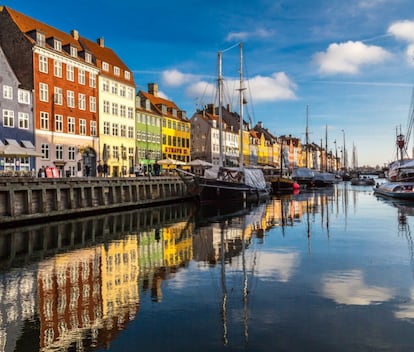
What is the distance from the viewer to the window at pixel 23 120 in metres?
45.7

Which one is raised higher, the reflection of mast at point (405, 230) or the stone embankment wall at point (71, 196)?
the stone embankment wall at point (71, 196)

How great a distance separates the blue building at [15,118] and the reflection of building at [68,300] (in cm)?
2770

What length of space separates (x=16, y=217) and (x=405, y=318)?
2405cm

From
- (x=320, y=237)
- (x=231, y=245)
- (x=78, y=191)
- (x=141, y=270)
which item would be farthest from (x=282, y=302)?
(x=78, y=191)

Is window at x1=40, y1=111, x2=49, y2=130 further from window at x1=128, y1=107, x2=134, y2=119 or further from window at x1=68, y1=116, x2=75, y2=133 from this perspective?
window at x1=128, y1=107, x2=134, y2=119

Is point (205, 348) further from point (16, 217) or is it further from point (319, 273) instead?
point (16, 217)

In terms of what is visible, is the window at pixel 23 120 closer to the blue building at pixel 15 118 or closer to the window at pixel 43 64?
the blue building at pixel 15 118

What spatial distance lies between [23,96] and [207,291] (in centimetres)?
4033

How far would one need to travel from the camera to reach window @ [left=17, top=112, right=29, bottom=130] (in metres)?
45.7

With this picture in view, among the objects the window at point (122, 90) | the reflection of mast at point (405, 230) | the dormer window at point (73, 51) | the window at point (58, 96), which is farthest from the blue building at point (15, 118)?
the reflection of mast at point (405, 230)

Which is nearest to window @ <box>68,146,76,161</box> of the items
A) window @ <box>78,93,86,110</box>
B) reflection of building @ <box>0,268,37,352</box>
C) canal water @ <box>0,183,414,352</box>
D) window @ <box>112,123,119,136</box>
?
window @ <box>78,93,86,110</box>

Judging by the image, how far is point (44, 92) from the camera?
50.0 meters

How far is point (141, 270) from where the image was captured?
15.7 metres

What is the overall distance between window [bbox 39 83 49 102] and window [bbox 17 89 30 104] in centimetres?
215
